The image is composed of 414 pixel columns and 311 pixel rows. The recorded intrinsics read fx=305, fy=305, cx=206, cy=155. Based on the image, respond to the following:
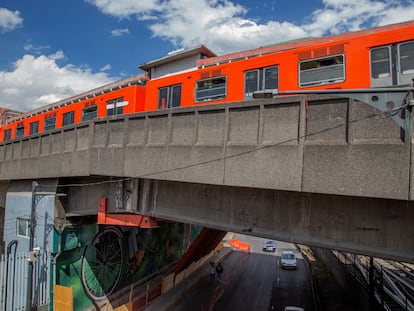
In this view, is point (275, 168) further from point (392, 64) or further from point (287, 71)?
point (392, 64)

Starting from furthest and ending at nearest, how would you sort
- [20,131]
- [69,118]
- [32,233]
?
[20,131] < [69,118] < [32,233]

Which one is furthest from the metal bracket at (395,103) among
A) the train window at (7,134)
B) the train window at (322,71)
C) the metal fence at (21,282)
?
the train window at (7,134)

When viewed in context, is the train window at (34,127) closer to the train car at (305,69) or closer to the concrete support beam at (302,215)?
the train car at (305,69)

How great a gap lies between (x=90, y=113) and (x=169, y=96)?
6.37 meters

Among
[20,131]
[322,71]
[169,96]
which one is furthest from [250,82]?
[20,131]

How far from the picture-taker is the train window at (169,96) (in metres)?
12.2

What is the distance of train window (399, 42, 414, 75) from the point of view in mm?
7570

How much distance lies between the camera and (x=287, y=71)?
9.72 metres

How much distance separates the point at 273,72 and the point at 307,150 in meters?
4.22

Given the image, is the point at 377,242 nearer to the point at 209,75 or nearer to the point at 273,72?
the point at 273,72

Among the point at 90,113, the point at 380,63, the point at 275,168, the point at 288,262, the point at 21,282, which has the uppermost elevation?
the point at 90,113

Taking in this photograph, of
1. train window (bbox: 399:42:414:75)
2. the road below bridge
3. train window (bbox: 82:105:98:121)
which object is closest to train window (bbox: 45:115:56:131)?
train window (bbox: 82:105:98:121)

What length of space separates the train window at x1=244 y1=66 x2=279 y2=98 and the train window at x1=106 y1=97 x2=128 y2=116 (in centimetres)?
621

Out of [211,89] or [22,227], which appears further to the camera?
[22,227]
